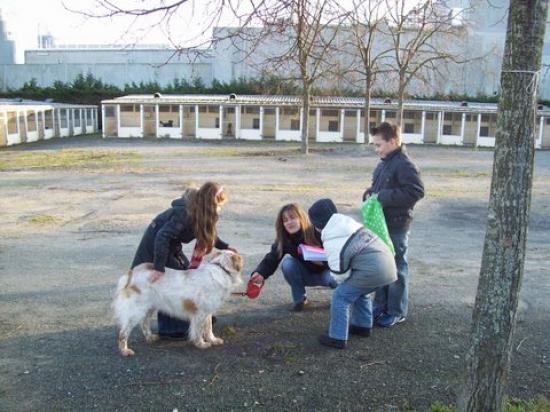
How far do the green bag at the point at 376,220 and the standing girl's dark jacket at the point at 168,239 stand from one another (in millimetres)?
1391

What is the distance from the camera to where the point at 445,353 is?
5117mm

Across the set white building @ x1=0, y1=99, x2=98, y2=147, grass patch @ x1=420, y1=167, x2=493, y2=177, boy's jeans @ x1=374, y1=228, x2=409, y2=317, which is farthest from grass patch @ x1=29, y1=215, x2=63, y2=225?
white building @ x1=0, y1=99, x2=98, y2=147

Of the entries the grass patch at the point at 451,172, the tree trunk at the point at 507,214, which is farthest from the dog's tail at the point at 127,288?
the grass patch at the point at 451,172

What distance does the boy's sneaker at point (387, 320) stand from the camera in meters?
5.74

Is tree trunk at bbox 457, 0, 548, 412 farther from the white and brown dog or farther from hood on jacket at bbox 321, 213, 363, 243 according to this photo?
the white and brown dog

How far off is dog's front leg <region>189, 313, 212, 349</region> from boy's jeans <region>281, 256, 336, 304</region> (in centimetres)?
134

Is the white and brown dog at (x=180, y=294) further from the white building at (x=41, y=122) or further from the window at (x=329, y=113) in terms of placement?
the window at (x=329, y=113)

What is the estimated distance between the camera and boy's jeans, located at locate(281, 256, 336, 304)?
6145 mm

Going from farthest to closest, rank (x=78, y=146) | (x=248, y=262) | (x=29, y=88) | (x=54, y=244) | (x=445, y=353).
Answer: (x=29, y=88), (x=78, y=146), (x=54, y=244), (x=248, y=262), (x=445, y=353)

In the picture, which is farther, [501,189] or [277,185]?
[277,185]

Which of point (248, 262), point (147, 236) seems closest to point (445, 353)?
point (147, 236)

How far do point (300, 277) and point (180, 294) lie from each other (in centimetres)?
154

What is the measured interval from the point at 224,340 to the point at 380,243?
65.6 inches

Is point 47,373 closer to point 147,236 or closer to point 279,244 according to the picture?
point 147,236
